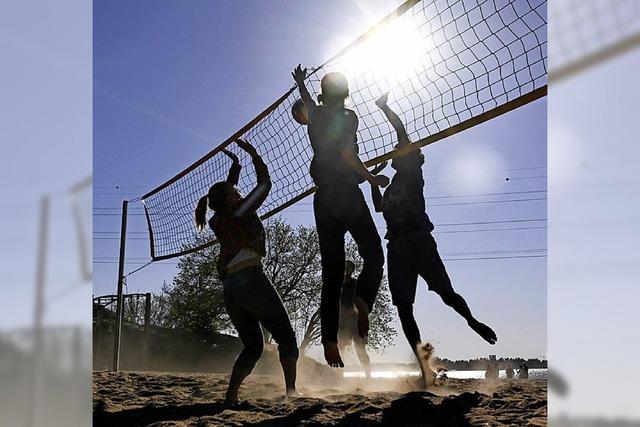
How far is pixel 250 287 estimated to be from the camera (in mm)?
3514

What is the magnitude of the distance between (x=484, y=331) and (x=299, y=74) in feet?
5.07

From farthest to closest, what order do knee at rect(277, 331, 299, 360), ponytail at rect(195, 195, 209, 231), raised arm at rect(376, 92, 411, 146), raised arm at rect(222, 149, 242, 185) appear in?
ponytail at rect(195, 195, 209, 231), raised arm at rect(222, 149, 242, 185), knee at rect(277, 331, 299, 360), raised arm at rect(376, 92, 411, 146)

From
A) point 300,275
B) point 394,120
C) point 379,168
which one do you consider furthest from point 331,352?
point 300,275

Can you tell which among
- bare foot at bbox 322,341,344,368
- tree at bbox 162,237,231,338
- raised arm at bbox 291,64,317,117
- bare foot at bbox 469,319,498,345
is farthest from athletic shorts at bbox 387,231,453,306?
tree at bbox 162,237,231,338

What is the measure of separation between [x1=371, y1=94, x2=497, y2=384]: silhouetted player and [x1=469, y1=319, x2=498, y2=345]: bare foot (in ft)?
0.56

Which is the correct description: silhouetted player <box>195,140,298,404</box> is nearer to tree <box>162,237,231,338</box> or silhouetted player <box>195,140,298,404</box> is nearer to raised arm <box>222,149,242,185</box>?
raised arm <box>222,149,242,185</box>

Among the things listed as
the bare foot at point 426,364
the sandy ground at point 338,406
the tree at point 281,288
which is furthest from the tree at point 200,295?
the bare foot at point 426,364

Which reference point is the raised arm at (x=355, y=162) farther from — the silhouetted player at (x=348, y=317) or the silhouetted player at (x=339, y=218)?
the silhouetted player at (x=348, y=317)

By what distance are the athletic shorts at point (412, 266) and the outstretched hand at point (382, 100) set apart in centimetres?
65

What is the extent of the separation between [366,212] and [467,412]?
98 cm

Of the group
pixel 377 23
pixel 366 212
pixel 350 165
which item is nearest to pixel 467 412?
pixel 366 212

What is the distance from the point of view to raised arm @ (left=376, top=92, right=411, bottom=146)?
3.30m
